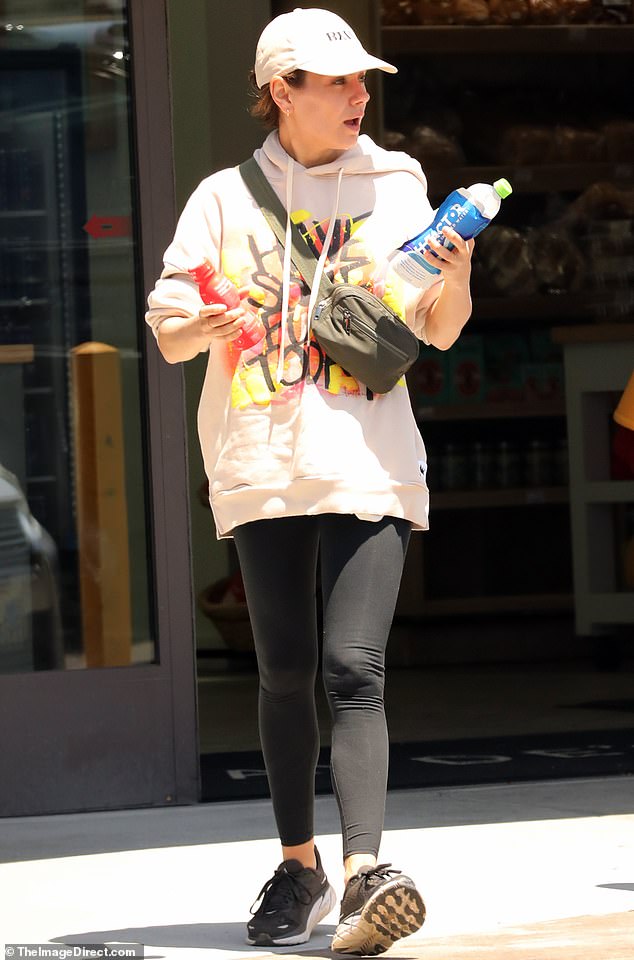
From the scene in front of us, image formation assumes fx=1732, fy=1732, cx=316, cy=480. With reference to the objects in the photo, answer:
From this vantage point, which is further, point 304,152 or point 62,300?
point 62,300

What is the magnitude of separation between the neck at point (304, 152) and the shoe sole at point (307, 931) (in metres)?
1.18

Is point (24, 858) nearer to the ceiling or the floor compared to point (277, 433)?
nearer to the floor

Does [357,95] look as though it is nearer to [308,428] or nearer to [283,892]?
[308,428]

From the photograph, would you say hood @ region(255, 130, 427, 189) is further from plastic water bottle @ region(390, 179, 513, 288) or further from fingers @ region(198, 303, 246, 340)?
fingers @ region(198, 303, 246, 340)

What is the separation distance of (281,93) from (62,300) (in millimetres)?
1533

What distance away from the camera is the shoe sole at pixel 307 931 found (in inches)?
106

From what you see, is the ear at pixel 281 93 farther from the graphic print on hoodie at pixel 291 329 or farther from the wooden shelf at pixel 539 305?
the wooden shelf at pixel 539 305

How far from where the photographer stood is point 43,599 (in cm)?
416

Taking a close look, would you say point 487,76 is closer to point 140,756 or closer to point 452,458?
point 452,458

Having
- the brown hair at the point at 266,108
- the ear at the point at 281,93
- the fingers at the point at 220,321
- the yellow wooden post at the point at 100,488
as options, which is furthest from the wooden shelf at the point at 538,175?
the fingers at the point at 220,321

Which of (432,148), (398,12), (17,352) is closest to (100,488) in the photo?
(17,352)

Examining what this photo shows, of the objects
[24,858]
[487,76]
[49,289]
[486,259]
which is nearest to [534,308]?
[486,259]

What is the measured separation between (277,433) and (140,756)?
164cm

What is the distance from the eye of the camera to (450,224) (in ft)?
8.41
